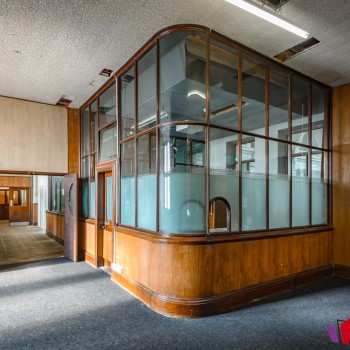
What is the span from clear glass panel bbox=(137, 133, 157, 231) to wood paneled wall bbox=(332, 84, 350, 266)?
3763mm

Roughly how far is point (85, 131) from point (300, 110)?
197 inches

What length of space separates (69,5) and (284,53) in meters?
3.23

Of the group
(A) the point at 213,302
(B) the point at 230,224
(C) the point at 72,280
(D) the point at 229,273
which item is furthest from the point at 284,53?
(C) the point at 72,280

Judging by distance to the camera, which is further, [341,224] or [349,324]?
[341,224]

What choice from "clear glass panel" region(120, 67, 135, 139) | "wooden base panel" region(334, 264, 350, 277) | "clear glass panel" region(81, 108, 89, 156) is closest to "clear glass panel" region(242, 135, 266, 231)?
"clear glass panel" region(120, 67, 135, 139)

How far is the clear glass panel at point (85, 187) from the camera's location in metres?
6.69

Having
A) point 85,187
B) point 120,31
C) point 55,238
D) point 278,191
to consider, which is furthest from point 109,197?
point 55,238

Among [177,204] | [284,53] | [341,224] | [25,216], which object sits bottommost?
[25,216]

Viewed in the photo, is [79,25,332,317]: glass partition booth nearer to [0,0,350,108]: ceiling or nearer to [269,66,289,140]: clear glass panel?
[269,66,289,140]: clear glass panel

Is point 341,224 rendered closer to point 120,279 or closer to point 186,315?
point 186,315

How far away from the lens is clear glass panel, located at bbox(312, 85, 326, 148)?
565cm

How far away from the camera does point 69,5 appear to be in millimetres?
3270

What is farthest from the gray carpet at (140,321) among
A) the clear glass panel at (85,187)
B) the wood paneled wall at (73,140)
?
the wood paneled wall at (73,140)

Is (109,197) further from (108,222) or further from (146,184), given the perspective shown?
(146,184)
